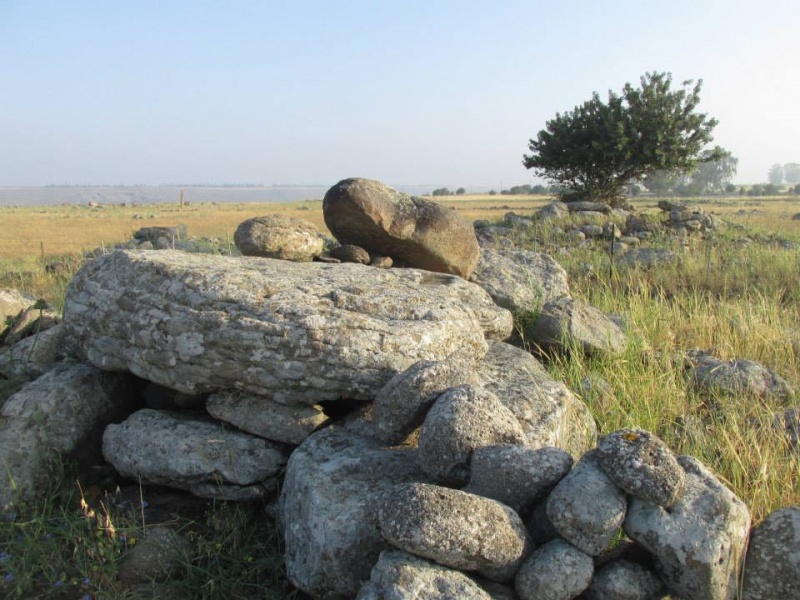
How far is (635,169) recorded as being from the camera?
24.0 m

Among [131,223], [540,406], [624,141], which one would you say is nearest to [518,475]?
[540,406]

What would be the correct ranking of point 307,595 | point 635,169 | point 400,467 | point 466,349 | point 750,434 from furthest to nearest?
point 635,169, point 466,349, point 750,434, point 400,467, point 307,595

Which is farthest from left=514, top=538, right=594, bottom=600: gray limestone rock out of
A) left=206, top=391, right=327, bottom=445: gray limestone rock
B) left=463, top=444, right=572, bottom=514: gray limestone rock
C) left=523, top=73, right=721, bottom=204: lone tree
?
left=523, top=73, right=721, bottom=204: lone tree

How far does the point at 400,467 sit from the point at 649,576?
4.59 ft

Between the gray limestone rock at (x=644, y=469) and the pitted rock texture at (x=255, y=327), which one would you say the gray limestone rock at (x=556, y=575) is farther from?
the pitted rock texture at (x=255, y=327)

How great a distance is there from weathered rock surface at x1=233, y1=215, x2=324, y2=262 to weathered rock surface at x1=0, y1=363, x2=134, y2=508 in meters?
1.69

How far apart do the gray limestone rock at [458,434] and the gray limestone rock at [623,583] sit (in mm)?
774

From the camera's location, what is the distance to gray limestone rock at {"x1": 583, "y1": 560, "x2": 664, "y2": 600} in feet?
8.95

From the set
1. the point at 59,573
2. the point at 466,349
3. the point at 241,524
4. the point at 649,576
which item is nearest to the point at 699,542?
the point at 649,576

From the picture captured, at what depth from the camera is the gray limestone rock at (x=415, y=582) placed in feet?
8.29

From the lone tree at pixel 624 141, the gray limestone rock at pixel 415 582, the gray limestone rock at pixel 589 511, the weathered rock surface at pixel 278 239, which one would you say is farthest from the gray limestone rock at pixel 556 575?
the lone tree at pixel 624 141

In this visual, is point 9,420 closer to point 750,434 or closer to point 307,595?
point 307,595

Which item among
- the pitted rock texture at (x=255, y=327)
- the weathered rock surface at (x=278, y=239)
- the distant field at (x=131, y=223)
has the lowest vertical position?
the distant field at (x=131, y=223)

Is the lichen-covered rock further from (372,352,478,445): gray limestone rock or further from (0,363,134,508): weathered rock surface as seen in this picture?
(0,363,134,508): weathered rock surface
